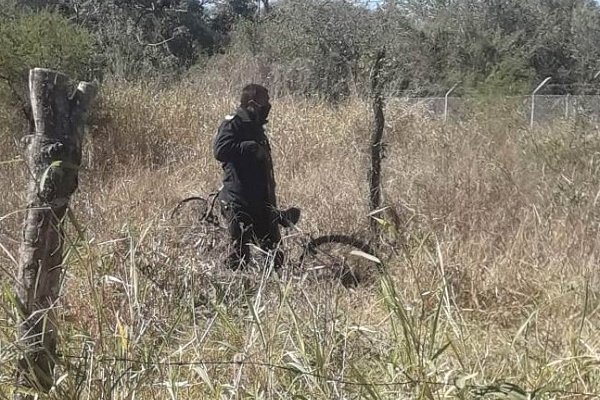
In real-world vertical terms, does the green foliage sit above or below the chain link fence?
above

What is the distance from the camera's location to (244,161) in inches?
209

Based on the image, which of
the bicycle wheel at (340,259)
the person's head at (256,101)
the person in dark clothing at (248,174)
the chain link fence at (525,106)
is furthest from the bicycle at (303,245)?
the chain link fence at (525,106)

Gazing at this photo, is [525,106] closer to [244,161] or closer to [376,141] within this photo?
[376,141]

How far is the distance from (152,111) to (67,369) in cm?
941

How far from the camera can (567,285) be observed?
14.3ft

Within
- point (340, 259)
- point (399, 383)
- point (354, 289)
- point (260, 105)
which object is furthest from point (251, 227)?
point (399, 383)

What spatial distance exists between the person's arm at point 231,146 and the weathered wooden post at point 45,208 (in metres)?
2.49

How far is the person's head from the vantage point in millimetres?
5211

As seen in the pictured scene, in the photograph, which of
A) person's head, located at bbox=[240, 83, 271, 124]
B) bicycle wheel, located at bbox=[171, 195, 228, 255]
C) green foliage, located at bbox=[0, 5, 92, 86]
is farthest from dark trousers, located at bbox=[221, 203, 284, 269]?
green foliage, located at bbox=[0, 5, 92, 86]

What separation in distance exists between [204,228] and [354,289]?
138 centimetres

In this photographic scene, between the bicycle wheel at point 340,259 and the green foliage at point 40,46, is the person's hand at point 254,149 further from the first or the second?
the green foliage at point 40,46

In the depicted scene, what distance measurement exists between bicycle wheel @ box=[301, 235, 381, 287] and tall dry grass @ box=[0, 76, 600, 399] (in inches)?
6.3

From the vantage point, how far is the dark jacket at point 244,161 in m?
5.21

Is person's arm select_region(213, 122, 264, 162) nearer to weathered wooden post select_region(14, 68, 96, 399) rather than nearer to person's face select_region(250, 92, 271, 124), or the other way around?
person's face select_region(250, 92, 271, 124)
